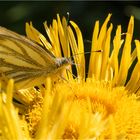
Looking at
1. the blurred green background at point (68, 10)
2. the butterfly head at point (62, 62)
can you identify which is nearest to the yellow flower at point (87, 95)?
the butterfly head at point (62, 62)

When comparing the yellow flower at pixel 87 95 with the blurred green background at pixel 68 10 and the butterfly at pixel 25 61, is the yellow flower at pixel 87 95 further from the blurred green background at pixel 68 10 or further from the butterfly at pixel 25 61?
the blurred green background at pixel 68 10

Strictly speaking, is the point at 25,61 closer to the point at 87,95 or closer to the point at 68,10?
the point at 87,95

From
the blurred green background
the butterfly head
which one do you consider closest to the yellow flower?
the butterfly head

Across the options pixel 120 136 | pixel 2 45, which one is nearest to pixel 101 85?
pixel 2 45

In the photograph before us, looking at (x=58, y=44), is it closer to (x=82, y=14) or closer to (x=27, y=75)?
(x=27, y=75)

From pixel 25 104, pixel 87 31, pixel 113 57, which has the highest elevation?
pixel 87 31

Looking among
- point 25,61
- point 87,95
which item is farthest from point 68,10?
point 87,95
